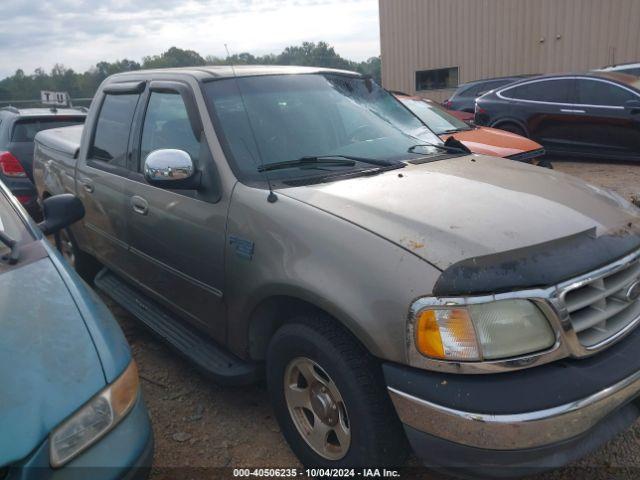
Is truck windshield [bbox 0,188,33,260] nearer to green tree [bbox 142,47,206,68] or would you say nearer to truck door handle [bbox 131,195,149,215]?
truck door handle [bbox 131,195,149,215]

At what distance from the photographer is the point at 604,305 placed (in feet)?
6.59

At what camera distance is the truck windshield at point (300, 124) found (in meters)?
2.79

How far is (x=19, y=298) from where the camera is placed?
2.08 m

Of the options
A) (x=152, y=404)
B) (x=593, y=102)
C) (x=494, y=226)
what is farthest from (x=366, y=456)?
(x=593, y=102)

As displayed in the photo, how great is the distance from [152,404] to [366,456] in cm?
165

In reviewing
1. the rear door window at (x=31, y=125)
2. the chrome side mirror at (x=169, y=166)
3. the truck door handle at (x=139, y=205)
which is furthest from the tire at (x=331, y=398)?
the rear door window at (x=31, y=125)

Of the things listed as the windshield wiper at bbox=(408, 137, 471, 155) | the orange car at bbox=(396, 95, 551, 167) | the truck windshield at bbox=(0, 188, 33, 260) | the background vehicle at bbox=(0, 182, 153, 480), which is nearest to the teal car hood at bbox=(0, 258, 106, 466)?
the background vehicle at bbox=(0, 182, 153, 480)

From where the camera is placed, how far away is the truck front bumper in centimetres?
175

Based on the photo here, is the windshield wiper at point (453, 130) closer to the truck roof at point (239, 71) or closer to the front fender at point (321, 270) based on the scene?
the truck roof at point (239, 71)

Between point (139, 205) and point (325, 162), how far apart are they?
51.2 inches

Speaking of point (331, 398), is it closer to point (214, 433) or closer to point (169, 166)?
point (214, 433)

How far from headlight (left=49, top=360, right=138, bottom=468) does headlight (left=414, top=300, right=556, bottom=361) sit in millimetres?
1082

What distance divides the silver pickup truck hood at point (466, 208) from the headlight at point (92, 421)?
105 centimetres

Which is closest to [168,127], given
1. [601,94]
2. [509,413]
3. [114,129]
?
[114,129]
